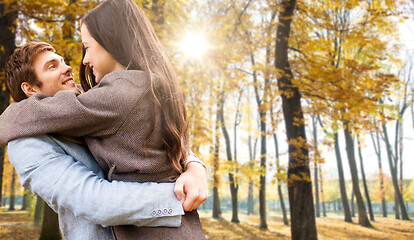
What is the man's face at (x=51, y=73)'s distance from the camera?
1.41 meters

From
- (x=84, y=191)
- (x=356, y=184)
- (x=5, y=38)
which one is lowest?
(x=84, y=191)

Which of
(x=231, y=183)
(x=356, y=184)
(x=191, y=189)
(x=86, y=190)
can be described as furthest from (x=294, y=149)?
(x=356, y=184)

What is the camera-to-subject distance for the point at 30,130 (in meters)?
1.05

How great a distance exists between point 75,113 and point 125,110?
17 cm

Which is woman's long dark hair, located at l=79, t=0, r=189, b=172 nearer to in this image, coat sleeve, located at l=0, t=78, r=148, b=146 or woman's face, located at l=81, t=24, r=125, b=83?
woman's face, located at l=81, t=24, r=125, b=83

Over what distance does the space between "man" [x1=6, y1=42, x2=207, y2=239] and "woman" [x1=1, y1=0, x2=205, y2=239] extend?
5cm

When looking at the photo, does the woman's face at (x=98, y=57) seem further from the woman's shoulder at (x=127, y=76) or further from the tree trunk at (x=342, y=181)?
the tree trunk at (x=342, y=181)

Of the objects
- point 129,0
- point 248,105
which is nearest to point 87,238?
point 129,0

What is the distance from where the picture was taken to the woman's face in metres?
1.28

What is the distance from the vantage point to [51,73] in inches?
56.1

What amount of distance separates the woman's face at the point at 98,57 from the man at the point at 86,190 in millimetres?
337

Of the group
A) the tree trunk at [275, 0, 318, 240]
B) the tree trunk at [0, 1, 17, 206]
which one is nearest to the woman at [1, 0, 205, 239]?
the tree trunk at [0, 1, 17, 206]

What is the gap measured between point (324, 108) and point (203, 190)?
750 cm

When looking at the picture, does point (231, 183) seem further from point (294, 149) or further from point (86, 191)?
point (86, 191)
